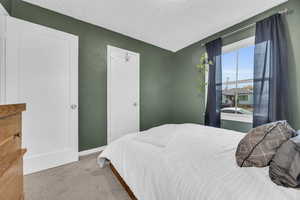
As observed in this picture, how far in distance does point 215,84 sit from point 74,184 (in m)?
2.91

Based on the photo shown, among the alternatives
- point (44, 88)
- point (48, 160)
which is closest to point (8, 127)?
point (44, 88)

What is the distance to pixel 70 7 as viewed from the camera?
2115 millimetres

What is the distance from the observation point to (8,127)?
598 millimetres

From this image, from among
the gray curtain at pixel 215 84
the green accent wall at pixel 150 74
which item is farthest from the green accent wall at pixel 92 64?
the gray curtain at pixel 215 84

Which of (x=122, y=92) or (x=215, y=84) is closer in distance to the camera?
(x=215, y=84)

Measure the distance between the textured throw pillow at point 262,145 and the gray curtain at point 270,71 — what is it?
131 centimetres

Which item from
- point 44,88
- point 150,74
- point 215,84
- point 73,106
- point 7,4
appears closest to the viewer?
point 7,4

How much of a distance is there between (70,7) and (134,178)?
8.71 ft

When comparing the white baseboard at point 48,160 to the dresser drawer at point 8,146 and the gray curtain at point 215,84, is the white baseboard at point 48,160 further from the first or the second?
the gray curtain at point 215,84

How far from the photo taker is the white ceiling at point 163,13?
2006 mm

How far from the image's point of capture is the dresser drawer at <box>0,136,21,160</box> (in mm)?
527

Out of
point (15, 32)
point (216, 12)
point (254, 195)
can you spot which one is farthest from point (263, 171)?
point (15, 32)

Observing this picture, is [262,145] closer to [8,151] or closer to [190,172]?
[190,172]

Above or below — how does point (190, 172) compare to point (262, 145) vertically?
below
